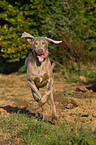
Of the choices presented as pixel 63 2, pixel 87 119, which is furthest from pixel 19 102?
pixel 63 2

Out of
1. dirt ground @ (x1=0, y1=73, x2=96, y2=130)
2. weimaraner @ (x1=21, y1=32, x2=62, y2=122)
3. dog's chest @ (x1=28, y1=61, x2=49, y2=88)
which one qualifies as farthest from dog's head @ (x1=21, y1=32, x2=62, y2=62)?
dirt ground @ (x1=0, y1=73, x2=96, y2=130)

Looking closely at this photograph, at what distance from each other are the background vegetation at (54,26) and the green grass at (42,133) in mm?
6129

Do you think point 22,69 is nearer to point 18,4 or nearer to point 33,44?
point 18,4

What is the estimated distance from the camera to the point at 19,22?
11.2 metres

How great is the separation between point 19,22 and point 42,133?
26.6 feet

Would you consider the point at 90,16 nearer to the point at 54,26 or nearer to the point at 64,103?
the point at 54,26

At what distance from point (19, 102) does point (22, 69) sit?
216 inches

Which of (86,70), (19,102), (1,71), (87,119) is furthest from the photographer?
(1,71)

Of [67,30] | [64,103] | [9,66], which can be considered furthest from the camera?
[9,66]

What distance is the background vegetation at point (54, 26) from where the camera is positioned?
34.4ft

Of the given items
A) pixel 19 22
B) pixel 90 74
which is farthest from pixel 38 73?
pixel 19 22

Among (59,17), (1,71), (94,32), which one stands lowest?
(1,71)

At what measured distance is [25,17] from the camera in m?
11.8

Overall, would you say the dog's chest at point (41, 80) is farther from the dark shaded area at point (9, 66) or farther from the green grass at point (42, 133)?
the dark shaded area at point (9, 66)
